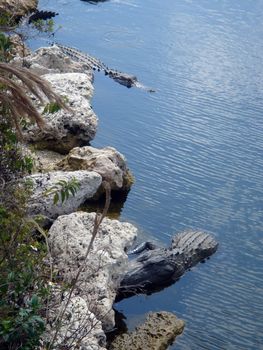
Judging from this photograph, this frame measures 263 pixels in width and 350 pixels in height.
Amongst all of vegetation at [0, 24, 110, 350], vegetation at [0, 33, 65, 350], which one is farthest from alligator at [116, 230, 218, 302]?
vegetation at [0, 33, 65, 350]

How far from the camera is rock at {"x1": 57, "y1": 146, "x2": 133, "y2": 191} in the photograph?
9.61 m

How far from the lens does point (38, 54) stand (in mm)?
13336

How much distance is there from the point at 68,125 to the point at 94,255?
398 cm

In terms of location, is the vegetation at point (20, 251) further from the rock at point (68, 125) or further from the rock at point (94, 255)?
the rock at point (68, 125)

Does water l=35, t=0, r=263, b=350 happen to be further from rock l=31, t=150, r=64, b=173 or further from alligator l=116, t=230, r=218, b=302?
rock l=31, t=150, r=64, b=173

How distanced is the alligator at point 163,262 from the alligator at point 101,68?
599 centimetres

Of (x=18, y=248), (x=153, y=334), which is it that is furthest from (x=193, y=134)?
(x=18, y=248)

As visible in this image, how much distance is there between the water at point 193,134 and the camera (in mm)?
8156

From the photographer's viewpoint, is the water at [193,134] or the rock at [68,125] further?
the rock at [68,125]

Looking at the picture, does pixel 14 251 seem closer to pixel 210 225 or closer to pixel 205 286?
pixel 205 286

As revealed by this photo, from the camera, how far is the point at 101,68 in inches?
603

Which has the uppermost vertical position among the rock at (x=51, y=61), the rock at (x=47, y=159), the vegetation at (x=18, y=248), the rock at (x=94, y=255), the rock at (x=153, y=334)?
the vegetation at (x=18, y=248)

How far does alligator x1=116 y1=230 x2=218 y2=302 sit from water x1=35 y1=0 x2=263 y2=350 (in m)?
0.12

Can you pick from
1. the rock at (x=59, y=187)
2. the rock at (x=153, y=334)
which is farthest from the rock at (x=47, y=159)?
the rock at (x=153, y=334)
